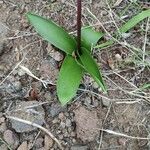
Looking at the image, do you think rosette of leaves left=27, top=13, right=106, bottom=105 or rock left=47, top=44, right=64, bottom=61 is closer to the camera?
rosette of leaves left=27, top=13, right=106, bottom=105

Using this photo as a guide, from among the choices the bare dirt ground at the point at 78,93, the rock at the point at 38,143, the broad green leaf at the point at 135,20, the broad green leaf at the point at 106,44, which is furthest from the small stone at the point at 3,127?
the broad green leaf at the point at 135,20

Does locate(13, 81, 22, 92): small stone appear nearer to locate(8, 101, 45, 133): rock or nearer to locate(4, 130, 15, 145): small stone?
locate(8, 101, 45, 133): rock

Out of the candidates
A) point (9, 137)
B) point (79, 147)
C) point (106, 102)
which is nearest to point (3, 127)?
point (9, 137)

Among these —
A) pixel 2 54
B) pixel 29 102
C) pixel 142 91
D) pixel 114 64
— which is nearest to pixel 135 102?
pixel 142 91

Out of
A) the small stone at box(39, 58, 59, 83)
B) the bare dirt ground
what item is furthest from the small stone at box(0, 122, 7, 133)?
the small stone at box(39, 58, 59, 83)

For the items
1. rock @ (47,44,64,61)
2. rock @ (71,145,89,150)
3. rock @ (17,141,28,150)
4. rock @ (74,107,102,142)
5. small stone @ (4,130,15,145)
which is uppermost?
rock @ (47,44,64,61)

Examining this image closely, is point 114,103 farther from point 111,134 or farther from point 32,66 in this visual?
point 32,66

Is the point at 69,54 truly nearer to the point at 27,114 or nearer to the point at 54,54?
the point at 54,54
